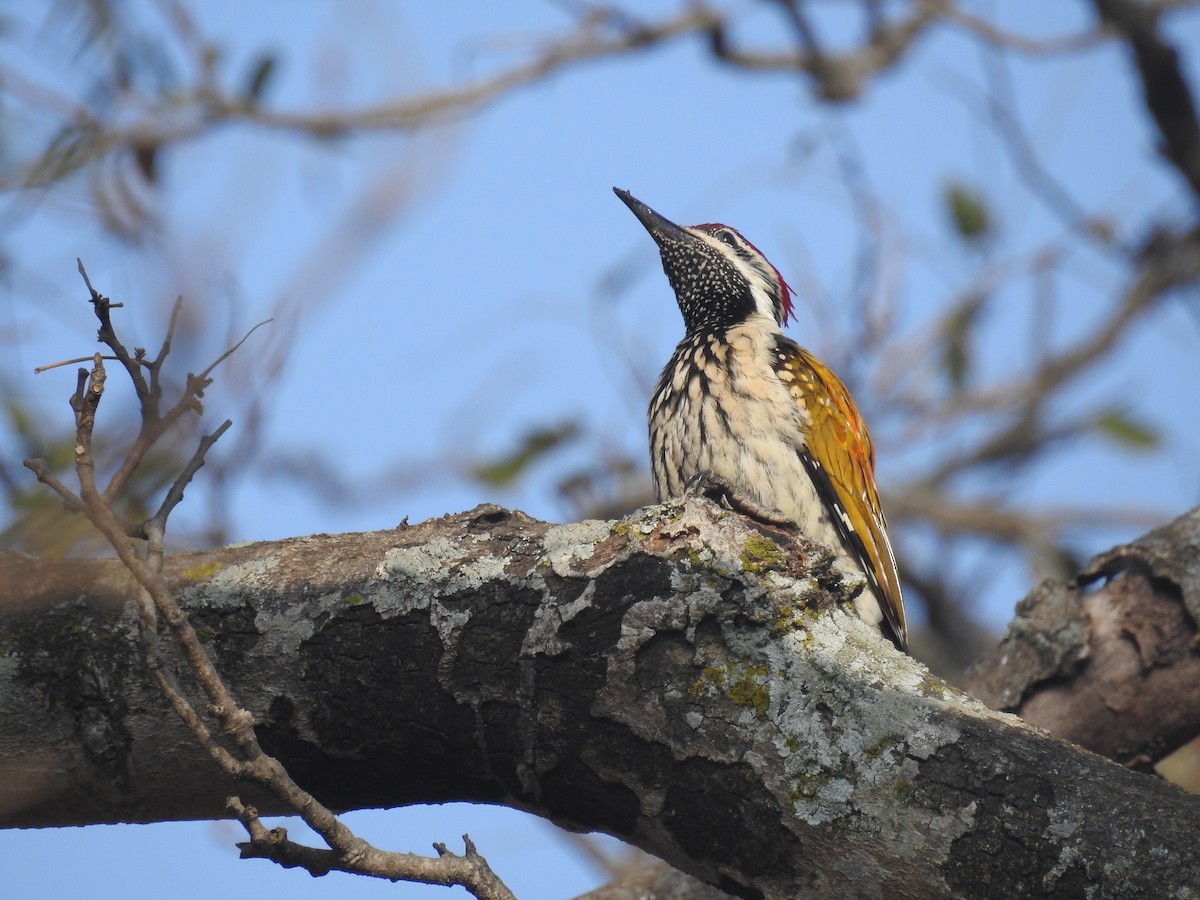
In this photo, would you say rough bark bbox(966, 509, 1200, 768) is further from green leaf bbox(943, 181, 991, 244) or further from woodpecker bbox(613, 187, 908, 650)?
green leaf bbox(943, 181, 991, 244)

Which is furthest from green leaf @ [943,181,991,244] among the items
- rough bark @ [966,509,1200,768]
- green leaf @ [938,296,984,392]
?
rough bark @ [966,509,1200,768]

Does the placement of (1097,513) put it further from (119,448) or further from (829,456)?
(119,448)

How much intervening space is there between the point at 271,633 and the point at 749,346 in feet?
8.98

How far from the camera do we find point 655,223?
19.6 feet

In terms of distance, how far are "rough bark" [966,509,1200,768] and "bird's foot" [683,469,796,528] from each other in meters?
1.52

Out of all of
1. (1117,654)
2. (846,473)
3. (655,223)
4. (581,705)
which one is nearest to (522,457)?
(655,223)

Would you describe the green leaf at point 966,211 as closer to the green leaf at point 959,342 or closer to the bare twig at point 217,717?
the green leaf at point 959,342

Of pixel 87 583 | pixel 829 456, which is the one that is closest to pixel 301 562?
pixel 87 583

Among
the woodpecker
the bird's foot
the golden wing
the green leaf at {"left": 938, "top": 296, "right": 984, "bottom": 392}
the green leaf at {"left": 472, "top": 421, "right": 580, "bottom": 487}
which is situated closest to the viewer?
the bird's foot

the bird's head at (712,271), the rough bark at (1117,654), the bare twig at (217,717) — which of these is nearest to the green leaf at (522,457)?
the bird's head at (712,271)

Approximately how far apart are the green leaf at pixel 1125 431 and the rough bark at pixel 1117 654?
2.95m

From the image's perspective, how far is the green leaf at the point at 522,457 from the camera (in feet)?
20.9

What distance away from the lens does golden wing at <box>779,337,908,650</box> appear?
442cm

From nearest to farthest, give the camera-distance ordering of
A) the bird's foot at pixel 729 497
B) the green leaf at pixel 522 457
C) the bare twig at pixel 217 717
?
the bare twig at pixel 217 717, the bird's foot at pixel 729 497, the green leaf at pixel 522 457
